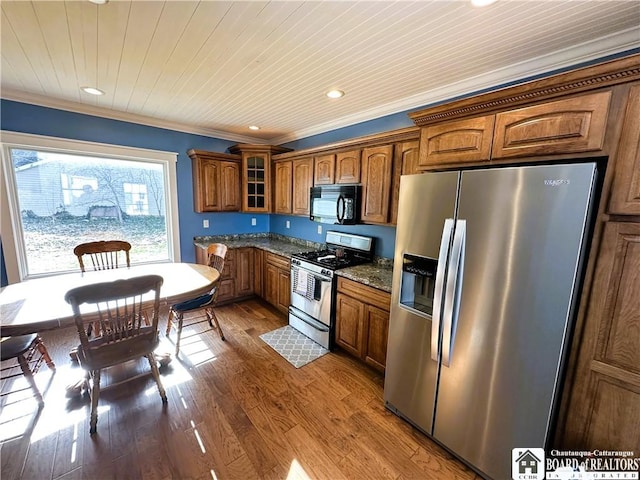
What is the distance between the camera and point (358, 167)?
9.02 feet

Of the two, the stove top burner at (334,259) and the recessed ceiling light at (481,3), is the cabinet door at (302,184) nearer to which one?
the stove top burner at (334,259)

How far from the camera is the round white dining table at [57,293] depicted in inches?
61.9

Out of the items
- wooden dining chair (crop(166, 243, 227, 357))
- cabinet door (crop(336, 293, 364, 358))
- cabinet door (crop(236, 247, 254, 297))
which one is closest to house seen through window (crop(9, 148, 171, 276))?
cabinet door (crop(236, 247, 254, 297))

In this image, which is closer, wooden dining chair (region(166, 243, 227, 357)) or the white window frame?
wooden dining chair (region(166, 243, 227, 357))

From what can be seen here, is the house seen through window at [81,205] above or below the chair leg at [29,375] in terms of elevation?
above

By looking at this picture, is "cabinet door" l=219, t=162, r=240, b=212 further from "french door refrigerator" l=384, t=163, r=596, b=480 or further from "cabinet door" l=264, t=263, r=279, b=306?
"french door refrigerator" l=384, t=163, r=596, b=480

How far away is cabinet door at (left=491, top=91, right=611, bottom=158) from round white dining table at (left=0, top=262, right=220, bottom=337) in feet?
7.97

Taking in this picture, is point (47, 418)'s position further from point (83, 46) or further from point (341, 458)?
point (83, 46)

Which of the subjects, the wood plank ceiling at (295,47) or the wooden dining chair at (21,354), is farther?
the wooden dining chair at (21,354)

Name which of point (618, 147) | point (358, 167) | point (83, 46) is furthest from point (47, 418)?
point (618, 147)

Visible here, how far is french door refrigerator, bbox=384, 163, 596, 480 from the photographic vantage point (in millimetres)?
1203

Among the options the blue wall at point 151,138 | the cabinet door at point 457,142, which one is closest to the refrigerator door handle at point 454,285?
the cabinet door at point 457,142

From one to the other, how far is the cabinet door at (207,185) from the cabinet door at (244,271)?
0.81 m

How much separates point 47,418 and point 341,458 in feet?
6.83
